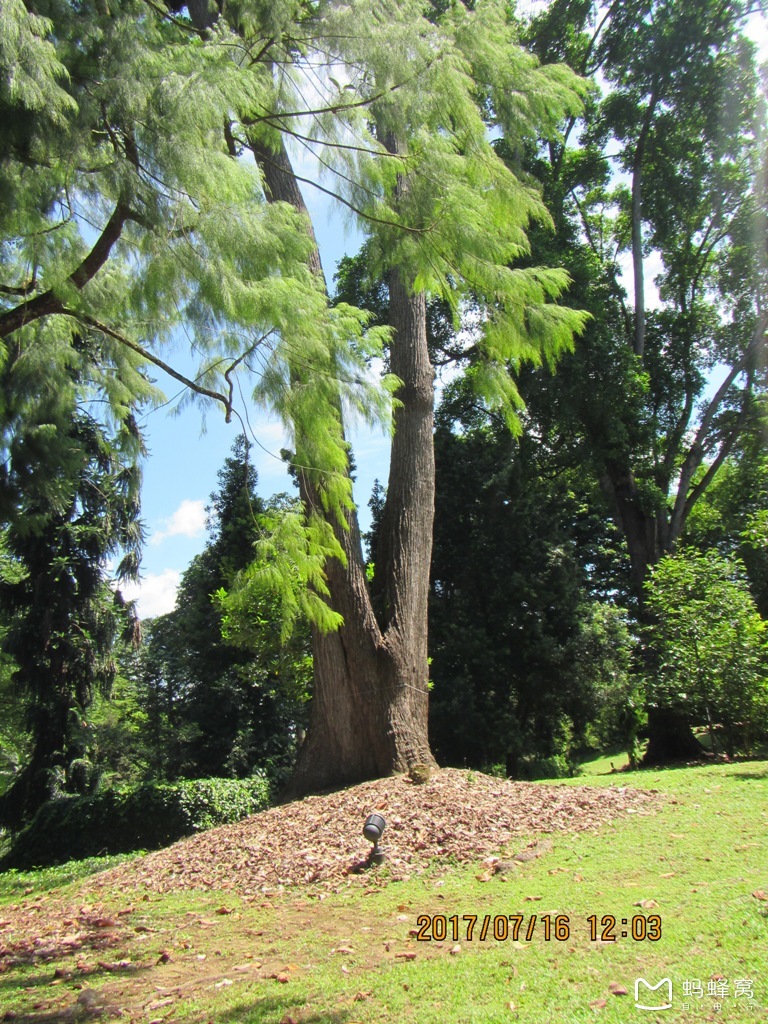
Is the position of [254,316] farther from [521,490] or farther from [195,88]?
[521,490]

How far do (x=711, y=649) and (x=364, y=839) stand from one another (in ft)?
23.5

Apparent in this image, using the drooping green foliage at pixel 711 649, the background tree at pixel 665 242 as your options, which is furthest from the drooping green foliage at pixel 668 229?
the drooping green foliage at pixel 711 649

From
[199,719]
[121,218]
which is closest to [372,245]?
[121,218]

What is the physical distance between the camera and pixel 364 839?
23.6 ft

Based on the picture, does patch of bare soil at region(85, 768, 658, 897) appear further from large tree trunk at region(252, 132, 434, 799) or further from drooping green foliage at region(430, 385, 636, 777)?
drooping green foliage at region(430, 385, 636, 777)

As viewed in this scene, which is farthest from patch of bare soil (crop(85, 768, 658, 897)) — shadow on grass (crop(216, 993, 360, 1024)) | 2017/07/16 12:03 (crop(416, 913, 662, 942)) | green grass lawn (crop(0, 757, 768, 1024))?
shadow on grass (crop(216, 993, 360, 1024))

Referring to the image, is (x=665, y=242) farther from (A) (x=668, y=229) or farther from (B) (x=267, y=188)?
(B) (x=267, y=188)

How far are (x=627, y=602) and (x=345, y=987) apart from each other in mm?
19828

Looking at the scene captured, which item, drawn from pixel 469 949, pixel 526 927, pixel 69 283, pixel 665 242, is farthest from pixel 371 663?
pixel 665 242

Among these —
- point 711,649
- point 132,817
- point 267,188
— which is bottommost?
point 132,817

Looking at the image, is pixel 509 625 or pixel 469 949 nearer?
pixel 469 949

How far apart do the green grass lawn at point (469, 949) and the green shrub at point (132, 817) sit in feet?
14.5

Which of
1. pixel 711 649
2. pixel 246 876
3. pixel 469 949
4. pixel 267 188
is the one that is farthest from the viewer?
pixel 711 649

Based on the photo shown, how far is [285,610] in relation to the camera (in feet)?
21.7
